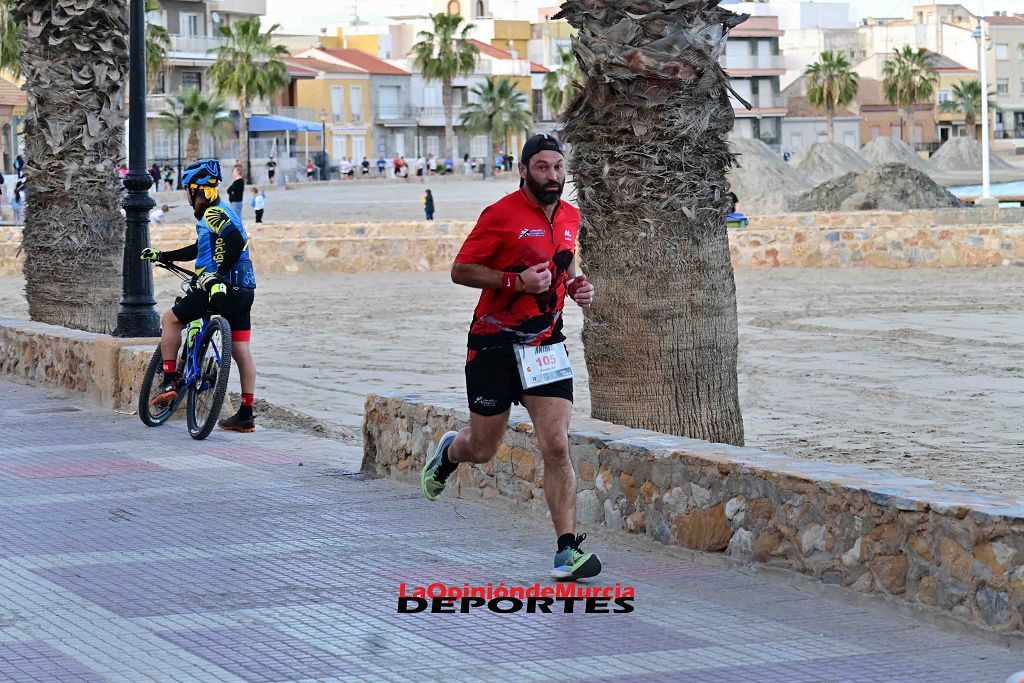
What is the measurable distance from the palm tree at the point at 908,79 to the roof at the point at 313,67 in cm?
3702

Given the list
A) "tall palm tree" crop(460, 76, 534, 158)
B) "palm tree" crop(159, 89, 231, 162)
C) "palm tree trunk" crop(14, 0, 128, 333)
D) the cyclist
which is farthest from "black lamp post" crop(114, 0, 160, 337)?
"tall palm tree" crop(460, 76, 534, 158)

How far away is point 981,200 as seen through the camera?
149ft

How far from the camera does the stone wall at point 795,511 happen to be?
5387 millimetres

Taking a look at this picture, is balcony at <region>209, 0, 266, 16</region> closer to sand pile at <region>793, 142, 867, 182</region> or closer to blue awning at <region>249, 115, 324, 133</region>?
blue awning at <region>249, 115, 324, 133</region>

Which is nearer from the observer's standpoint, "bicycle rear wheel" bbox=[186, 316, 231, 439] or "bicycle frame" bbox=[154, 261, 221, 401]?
"bicycle rear wheel" bbox=[186, 316, 231, 439]

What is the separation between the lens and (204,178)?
401 inches

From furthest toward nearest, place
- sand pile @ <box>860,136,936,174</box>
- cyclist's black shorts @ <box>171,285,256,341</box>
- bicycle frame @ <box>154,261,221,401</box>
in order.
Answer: sand pile @ <box>860,136,936,174</box> → bicycle frame @ <box>154,261,221,401</box> → cyclist's black shorts @ <box>171,285,256,341</box>

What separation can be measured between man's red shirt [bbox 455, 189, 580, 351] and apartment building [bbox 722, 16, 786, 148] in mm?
97515

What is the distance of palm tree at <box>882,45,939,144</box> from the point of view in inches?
4370

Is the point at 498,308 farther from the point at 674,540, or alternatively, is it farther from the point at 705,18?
the point at 705,18

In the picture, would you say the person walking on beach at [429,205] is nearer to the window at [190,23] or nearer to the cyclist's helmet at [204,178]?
the cyclist's helmet at [204,178]

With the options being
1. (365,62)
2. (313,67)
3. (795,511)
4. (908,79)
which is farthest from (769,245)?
(908,79)

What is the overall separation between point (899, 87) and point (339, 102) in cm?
3906

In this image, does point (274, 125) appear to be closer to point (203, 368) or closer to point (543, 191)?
point (203, 368)
